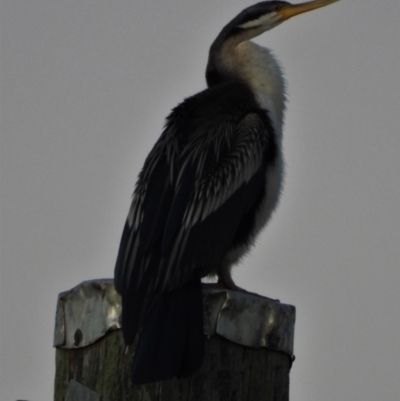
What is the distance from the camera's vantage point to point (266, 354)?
378 cm

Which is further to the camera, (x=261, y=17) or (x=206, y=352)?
(x=261, y=17)

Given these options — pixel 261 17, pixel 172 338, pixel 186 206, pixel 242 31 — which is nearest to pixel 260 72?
pixel 242 31

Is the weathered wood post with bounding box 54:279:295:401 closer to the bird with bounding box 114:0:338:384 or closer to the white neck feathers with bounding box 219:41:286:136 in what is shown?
the bird with bounding box 114:0:338:384

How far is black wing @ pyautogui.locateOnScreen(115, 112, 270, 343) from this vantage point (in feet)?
14.3

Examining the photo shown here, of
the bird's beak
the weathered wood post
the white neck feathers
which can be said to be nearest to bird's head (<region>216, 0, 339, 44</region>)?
the bird's beak

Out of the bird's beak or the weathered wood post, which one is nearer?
the weathered wood post

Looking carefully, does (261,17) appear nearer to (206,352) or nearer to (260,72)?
(260,72)

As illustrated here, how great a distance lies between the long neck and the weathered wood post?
2279 millimetres

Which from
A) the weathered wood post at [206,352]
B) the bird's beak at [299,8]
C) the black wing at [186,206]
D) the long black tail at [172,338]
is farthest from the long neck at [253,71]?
the weathered wood post at [206,352]

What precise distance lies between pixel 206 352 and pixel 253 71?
2957 mm

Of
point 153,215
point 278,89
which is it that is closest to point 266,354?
point 153,215

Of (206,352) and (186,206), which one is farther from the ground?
(186,206)

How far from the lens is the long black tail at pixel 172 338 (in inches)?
141

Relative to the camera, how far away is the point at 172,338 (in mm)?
4020
